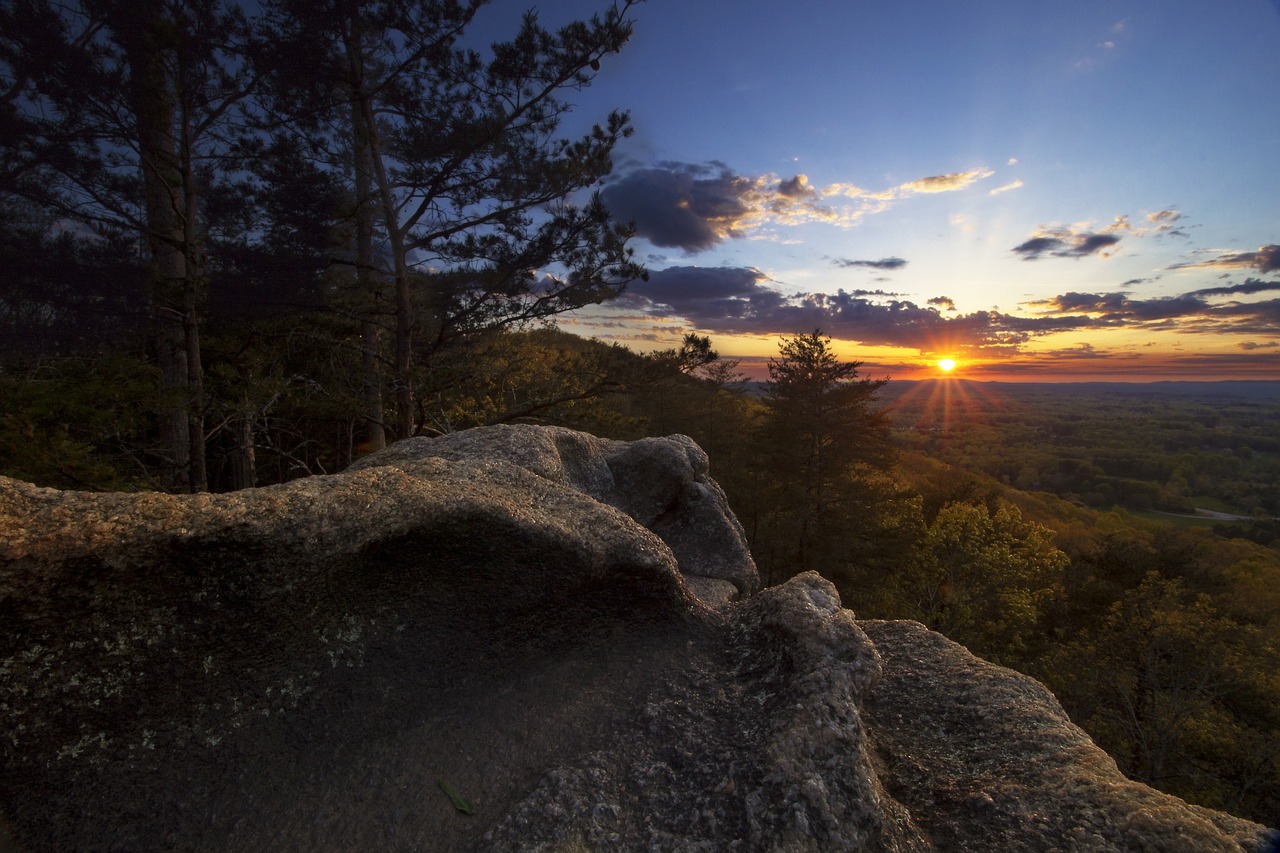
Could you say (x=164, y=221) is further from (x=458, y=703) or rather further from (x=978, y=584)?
(x=978, y=584)

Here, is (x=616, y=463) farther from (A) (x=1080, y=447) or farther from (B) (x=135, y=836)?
(A) (x=1080, y=447)

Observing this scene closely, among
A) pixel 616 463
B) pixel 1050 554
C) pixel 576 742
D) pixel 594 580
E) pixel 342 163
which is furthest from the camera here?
pixel 1050 554

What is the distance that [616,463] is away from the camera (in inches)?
305

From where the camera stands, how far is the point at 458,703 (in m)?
3.51

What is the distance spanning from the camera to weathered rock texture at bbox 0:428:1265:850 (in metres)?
2.54

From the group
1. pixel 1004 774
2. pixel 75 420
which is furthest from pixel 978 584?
pixel 75 420

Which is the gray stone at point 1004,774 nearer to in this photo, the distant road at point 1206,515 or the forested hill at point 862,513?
the forested hill at point 862,513

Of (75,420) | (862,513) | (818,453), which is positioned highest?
(75,420)

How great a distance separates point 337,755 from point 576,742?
140cm

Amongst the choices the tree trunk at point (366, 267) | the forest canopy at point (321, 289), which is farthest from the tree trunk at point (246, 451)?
the tree trunk at point (366, 267)

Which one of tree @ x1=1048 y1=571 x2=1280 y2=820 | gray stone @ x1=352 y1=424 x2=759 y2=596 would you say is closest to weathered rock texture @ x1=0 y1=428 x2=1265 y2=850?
gray stone @ x1=352 y1=424 x2=759 y2=596

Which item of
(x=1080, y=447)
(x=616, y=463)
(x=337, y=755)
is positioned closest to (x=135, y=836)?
(x=337, y=755)

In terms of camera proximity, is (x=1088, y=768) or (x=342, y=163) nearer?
(x=1088, y=768)

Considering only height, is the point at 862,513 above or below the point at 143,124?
below
